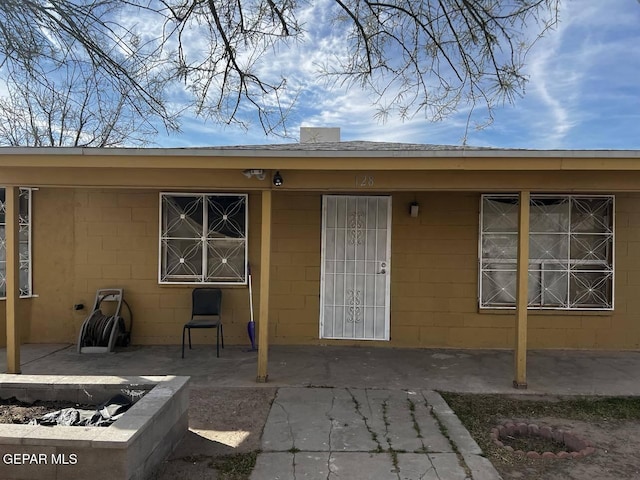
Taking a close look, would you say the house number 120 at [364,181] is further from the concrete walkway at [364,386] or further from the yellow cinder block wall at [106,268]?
the yellow cinder block wall at [106,268]

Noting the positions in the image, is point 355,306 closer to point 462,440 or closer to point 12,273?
point 462,440

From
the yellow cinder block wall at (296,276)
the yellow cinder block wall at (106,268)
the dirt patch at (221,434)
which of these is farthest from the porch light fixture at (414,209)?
the dirt patch at (221,434)

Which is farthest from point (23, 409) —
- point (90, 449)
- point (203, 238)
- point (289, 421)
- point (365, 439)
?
point (203, 238)

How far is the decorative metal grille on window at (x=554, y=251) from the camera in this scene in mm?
5980

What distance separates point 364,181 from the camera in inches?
176

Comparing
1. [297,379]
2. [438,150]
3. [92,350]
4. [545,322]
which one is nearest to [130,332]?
[92,350]

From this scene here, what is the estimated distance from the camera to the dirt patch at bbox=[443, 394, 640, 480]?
2.95m

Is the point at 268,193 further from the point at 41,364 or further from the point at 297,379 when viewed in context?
the point at 41,364

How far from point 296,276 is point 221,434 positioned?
292 centimetres

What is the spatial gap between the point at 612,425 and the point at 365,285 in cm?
313

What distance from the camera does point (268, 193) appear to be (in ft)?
14.9

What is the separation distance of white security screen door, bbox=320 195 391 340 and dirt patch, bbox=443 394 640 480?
78.3 inches

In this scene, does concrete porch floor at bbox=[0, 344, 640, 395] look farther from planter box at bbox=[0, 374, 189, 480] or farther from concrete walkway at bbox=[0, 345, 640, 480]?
planter box at bbox=[0, 374, 189, 480]

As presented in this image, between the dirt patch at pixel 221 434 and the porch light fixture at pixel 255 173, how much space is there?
204 cm
